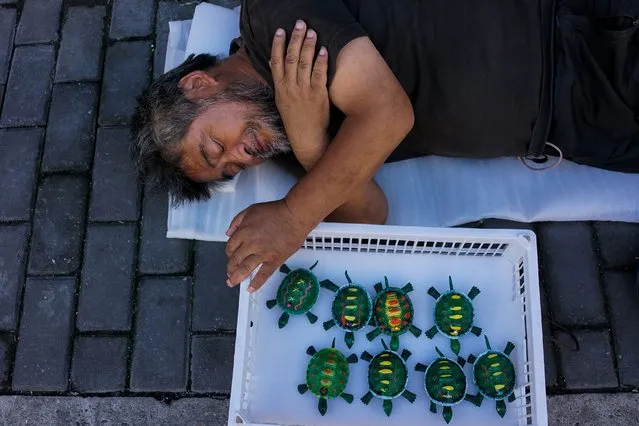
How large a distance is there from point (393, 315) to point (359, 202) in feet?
1.55

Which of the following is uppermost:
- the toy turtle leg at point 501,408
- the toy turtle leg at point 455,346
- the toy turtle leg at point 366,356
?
the toy turtle leg at point 455,346

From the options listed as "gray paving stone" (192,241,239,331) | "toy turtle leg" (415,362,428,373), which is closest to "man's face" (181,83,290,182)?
"gray paving stone" (192,241,239,331)

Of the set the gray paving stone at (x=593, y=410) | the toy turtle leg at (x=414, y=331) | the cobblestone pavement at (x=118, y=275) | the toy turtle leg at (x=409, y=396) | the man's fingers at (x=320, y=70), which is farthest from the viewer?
the cobblestone pavement at (x=118, y=275)

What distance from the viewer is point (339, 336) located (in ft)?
7.72

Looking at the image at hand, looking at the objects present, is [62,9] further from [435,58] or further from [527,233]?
[527,233]

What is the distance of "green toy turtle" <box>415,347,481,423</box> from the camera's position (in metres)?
2.15

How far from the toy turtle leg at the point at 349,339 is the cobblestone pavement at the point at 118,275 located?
0.55 metres

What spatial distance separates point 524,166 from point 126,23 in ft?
7.14

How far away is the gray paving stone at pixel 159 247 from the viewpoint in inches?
106

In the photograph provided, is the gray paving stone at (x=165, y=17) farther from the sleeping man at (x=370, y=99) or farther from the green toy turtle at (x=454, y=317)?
the green toy turtle at (x=454, y=317)

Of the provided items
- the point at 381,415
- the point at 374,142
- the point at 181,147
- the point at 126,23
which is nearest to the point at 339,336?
the point at 381,415

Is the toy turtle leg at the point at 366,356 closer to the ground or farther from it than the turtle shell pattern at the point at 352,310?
closer to the ground

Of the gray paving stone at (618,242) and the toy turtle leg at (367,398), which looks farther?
the gray paving stone at (618,242)

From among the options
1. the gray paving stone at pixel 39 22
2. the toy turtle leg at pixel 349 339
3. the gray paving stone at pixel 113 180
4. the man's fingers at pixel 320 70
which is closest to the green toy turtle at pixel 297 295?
the toy turtle leg at pixel 349 339
